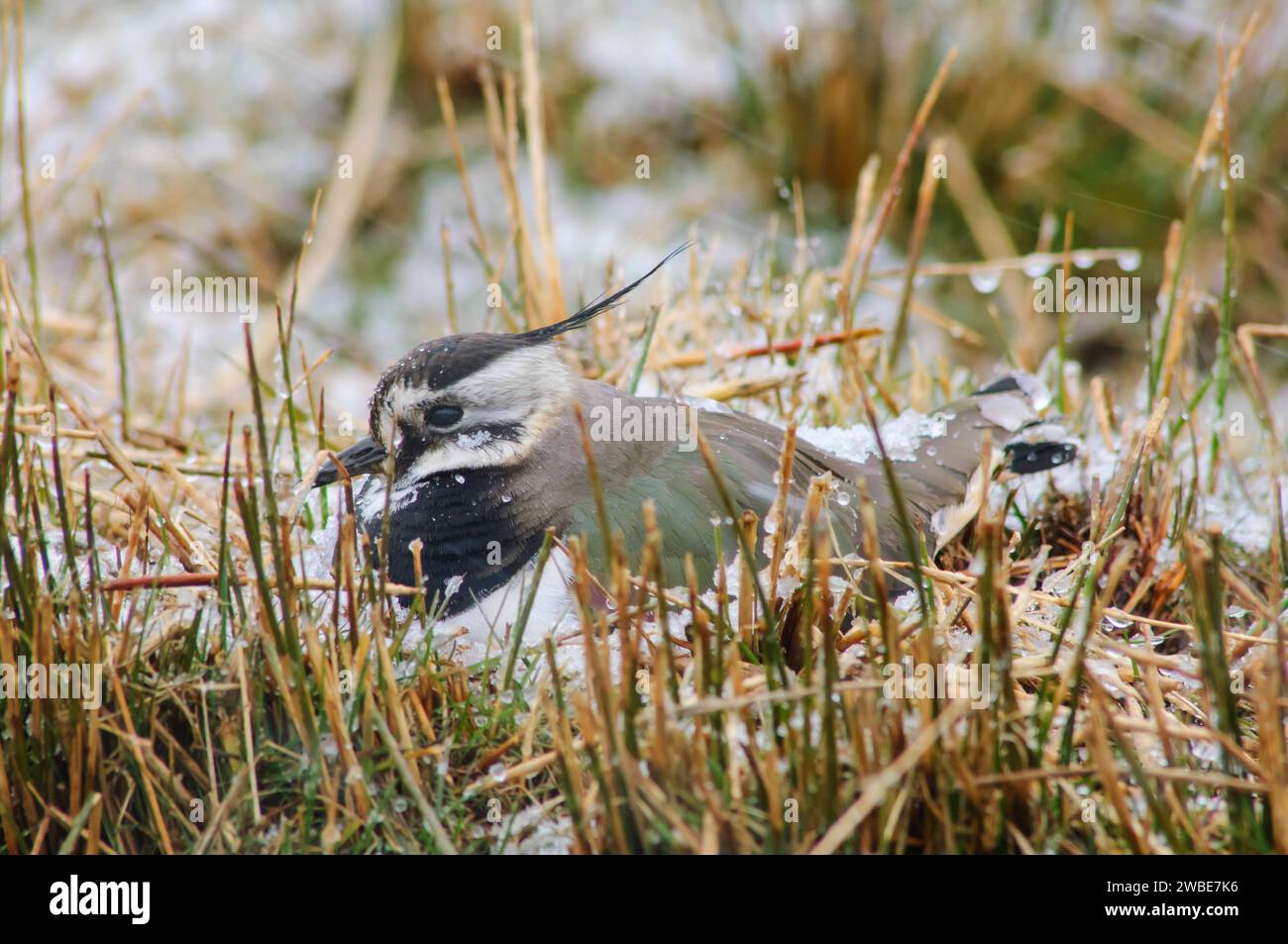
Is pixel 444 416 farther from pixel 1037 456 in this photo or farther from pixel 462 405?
pixel 1037 456

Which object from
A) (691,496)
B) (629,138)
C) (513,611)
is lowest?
(513,611)

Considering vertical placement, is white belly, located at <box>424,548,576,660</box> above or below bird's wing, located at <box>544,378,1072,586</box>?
below

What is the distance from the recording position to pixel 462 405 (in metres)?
2.53

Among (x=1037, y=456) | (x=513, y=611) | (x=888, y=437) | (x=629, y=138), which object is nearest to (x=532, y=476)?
(x=513, y=611)

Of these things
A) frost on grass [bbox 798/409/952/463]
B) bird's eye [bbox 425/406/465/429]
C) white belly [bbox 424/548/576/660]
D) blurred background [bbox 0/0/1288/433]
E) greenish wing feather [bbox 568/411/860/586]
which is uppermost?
blurred background [bbox 0/0/1288/433]

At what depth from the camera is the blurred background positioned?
5.66m

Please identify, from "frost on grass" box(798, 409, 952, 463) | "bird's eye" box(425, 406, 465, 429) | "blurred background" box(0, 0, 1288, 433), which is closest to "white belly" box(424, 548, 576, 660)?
"bird's eye" box(425, 406, 465, 429)

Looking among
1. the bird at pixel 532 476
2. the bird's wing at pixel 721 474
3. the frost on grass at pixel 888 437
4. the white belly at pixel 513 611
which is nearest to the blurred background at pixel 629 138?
the frost on grass at pixel 888 437

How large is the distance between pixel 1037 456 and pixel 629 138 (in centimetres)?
387

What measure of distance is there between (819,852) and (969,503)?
1.01 m

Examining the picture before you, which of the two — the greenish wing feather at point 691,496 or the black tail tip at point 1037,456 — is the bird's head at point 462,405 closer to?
the greenish wing feather at point 691,496

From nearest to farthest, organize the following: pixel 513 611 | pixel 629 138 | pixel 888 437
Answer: pixel 513 611, pixel 888 437, pixel 629 138

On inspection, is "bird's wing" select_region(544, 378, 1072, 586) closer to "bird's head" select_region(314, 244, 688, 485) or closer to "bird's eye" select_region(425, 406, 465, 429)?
"bird's head" select_region(314, 244, 688, 485)

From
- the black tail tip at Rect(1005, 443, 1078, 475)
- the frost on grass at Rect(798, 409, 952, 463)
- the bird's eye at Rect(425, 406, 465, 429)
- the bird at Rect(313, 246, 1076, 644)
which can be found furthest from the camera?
the frost on grass at Rect(798, 409, 952, 463)
